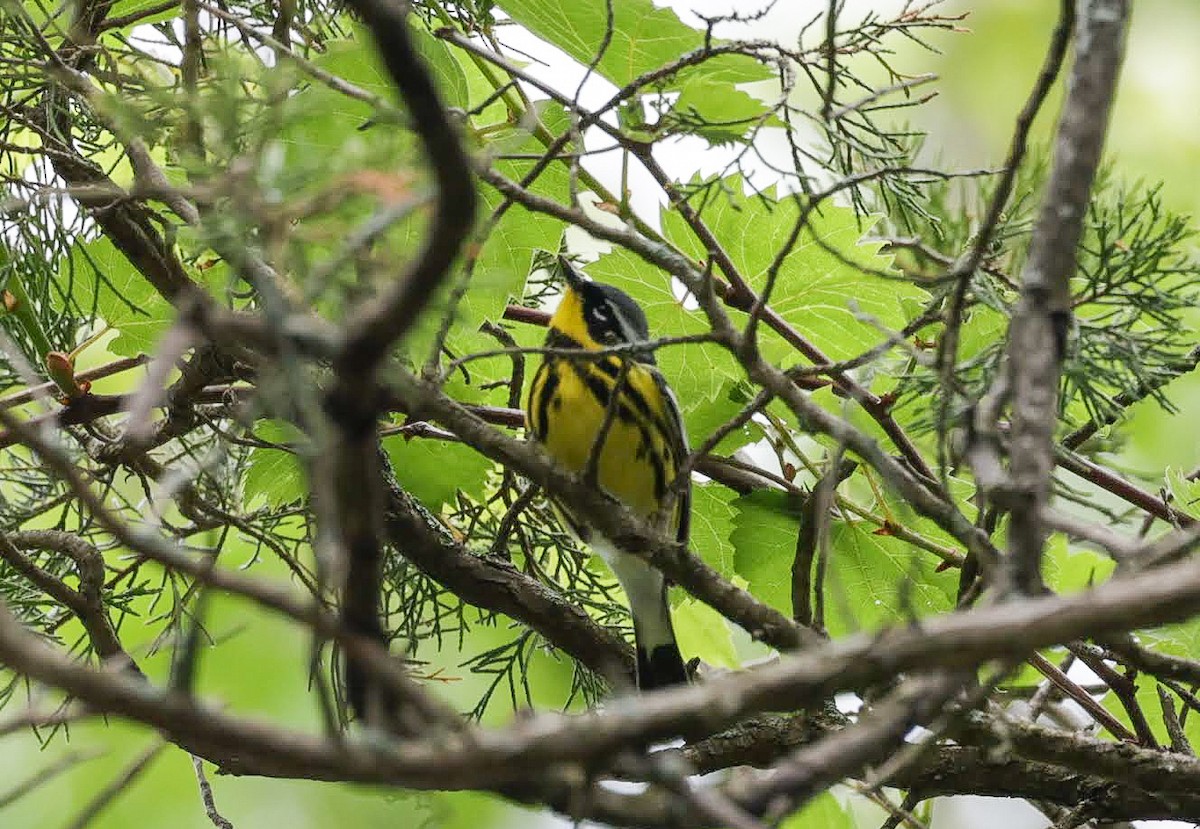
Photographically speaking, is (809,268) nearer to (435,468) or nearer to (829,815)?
(435,468)

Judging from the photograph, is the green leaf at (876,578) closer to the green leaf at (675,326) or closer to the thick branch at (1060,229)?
the green leaf at (675,326)

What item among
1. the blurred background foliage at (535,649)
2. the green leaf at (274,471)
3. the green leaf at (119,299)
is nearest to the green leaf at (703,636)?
the blurred background foliage at (535,649)

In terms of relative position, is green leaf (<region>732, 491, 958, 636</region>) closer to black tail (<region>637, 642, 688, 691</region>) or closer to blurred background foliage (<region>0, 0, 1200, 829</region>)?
blurred background foliage (<region>0, 0, 1200, 829</region>)

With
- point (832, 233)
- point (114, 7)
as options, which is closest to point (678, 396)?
point (832, 233)

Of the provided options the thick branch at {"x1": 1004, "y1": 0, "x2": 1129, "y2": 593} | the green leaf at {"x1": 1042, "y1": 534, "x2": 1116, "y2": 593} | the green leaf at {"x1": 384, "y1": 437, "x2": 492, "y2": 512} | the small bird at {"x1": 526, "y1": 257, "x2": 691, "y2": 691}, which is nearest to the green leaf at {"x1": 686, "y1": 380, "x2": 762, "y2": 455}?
the small bird at {"x1": 526, "y1": 257, "x2": 691, "y2": 691}

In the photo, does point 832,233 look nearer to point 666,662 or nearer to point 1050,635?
point 666,662

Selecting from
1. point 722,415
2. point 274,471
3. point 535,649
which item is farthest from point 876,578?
point 274,471

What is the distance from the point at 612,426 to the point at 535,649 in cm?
41

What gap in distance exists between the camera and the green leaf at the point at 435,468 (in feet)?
6.18

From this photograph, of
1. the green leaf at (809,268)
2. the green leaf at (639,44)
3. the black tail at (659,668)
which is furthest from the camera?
the black tail at (659,668)

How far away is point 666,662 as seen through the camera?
1917 millimetres

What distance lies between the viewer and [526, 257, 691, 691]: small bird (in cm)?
191

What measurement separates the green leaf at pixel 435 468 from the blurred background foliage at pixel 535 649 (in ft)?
0.04

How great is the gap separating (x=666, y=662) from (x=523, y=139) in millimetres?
823
